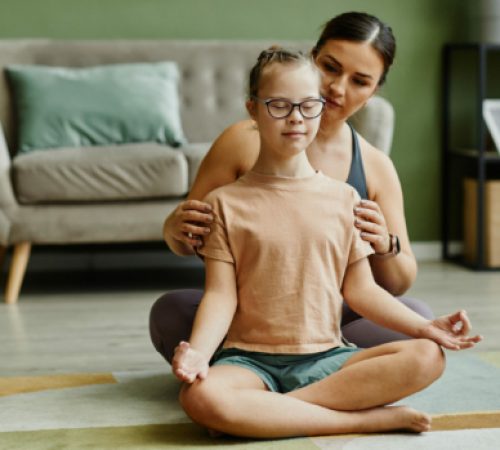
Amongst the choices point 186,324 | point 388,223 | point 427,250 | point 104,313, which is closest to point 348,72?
point 388,223

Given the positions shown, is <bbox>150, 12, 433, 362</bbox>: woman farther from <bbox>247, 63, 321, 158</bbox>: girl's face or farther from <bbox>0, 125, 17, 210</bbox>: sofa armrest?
<bbox>0, 125, 17, 210</bbox>: sofa armrest

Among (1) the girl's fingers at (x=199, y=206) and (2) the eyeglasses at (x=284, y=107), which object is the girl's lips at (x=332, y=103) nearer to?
(2) the eyeglasses at (x=284, y=107)

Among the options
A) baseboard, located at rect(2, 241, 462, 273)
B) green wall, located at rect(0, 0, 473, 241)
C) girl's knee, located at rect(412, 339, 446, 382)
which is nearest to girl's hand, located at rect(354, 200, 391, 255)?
girl's knee, located at rect(412, 339, 446, 382)

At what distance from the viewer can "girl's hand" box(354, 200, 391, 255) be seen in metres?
1.74

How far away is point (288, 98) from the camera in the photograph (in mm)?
1633

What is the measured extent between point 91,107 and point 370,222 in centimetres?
194

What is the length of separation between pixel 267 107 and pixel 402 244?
492 millimetres

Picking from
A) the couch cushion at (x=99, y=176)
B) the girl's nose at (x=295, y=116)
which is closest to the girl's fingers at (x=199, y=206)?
the girl's nose at (x=295, y=116)

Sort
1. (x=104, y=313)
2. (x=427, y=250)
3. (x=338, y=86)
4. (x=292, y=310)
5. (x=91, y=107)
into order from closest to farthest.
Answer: (x=292, y=310)
(x=338, y=86)
(x=104, y=313)
(x=91, y=107)
(x=427, y=250)

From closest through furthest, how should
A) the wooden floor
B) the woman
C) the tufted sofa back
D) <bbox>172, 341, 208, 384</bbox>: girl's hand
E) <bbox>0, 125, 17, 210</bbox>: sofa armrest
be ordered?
<bbox>172, 341, 208, 384</bbox>: girl's hand
the woman
the wooden floor
<bbox>0, 125, 17, 210</bbox>: sofa armrest
the tufted sofa back

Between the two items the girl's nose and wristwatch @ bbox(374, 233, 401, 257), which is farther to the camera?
wristwatch @ bbox(374, 233, 401, 257)

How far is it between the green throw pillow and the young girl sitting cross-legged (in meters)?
1.77

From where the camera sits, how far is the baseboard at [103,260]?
153 inches

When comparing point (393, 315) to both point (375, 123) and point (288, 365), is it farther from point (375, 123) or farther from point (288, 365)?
point (375, 123)
